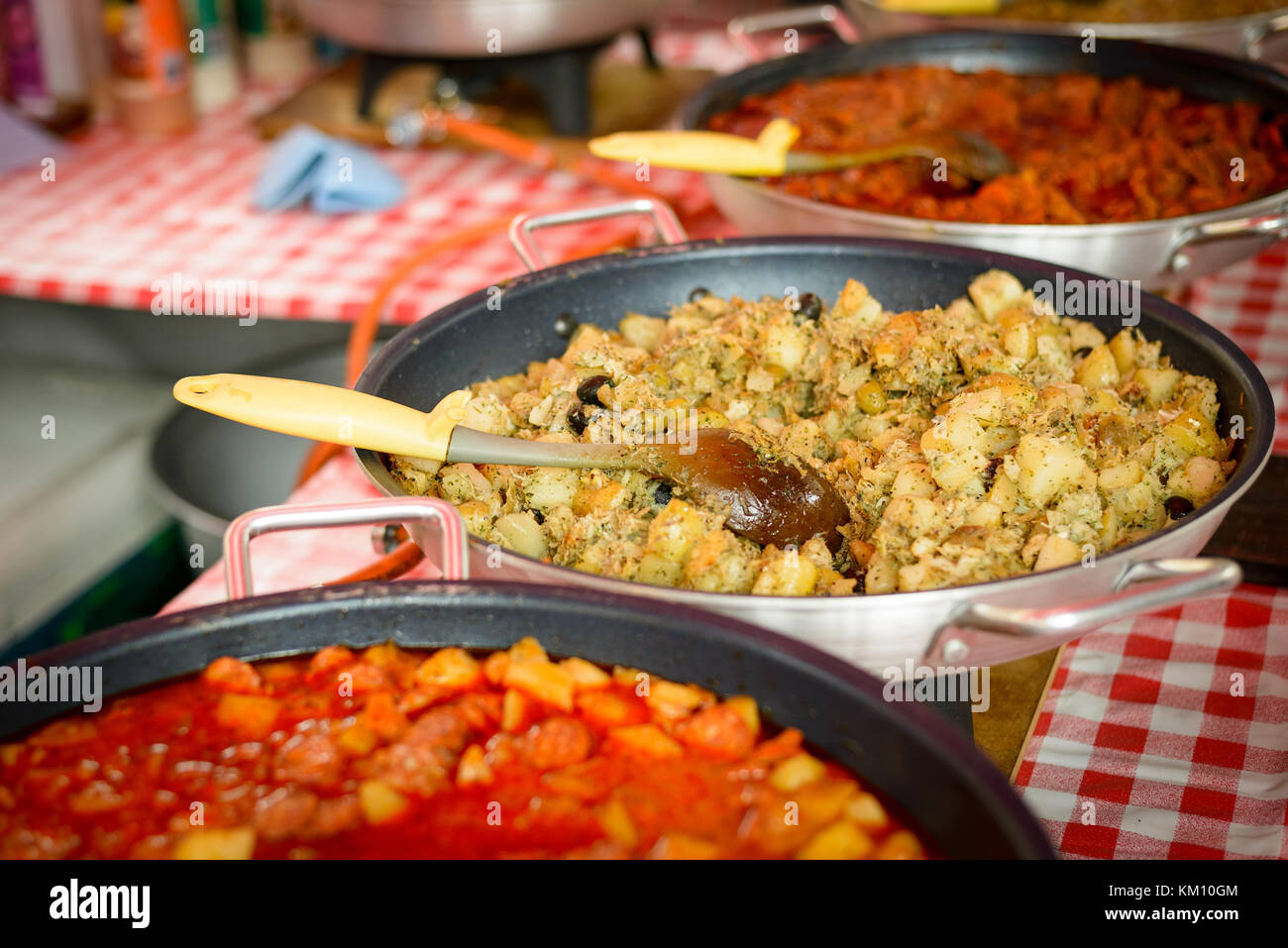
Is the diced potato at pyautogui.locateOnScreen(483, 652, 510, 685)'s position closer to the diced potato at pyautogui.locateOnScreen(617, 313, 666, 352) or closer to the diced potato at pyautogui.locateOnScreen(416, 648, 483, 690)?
the diced potato at pyautogui.locateOnScreen(416, 648, 483, 690)

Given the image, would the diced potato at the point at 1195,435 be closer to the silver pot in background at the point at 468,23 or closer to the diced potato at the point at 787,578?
the diced potato at the point at 787,578

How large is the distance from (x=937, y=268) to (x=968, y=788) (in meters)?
0.89

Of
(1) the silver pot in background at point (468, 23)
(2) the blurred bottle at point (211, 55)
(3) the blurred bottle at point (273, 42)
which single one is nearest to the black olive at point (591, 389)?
(1) the silver pot in background at point (468, 23)

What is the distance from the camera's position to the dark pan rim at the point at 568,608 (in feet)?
2.37

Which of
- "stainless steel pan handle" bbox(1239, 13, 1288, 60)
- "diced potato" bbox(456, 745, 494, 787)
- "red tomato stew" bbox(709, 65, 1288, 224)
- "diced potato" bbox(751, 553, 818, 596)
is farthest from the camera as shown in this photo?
"stainless steel pan handle" bbox(1239, 13, 1288, 60)

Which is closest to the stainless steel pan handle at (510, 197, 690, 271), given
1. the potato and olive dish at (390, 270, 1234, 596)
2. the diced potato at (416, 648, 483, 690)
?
the potato and olive dish at (390, 270, 1234, 596)

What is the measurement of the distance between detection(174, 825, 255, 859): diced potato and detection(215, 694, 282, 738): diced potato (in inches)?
3.6

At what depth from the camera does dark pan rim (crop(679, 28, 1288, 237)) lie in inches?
59.6

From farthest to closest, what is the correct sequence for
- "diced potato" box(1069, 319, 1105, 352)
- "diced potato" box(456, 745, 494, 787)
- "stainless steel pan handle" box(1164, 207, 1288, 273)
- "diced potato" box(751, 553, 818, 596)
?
"stainless steel pan handle" box(1164, 207, 1288, 273)
"diced potato" box(1069, 319, 1105, 352)
"diced potato" box(751, 553, 818, 596)
"diced potato" box(456, 745, 494, 787)

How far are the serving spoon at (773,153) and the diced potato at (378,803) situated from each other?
94 centimetres

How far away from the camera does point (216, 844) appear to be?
759 mm
